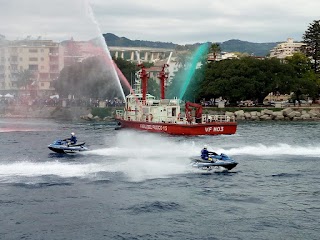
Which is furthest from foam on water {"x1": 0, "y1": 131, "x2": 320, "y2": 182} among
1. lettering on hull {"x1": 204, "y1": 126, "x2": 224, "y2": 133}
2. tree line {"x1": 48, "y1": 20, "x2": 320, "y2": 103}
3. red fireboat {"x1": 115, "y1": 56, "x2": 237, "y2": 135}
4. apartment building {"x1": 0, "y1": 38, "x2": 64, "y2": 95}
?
apartment building {"x1": 0, "y1": 38, "x2": 64, "y2": 95}

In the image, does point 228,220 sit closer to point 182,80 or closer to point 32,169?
point 32,169

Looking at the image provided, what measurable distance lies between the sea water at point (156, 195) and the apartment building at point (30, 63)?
73.7 m

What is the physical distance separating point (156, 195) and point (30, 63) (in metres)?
122

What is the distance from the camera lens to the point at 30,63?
501 feet

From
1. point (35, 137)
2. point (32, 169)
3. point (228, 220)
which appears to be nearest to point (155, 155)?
point (32, 169)

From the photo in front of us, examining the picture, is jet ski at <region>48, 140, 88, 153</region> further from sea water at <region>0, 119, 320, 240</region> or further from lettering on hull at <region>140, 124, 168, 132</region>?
lettering on hull at <region>140, 124, 168, 132</region>

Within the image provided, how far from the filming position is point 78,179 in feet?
144

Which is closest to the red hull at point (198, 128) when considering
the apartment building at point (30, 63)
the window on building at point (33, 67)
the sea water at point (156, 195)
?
the sea water at point (156, 195)

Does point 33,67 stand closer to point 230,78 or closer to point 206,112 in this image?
point 206,112

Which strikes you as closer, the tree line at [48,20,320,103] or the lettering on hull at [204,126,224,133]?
the lettering on hull at [204,126,224,133]

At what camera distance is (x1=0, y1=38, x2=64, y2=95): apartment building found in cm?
13175

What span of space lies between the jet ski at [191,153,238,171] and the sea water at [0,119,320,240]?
0.65 meters

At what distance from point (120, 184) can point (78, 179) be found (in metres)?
4.14

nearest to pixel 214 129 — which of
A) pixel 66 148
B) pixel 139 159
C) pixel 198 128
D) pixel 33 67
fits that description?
pixel 198 128
